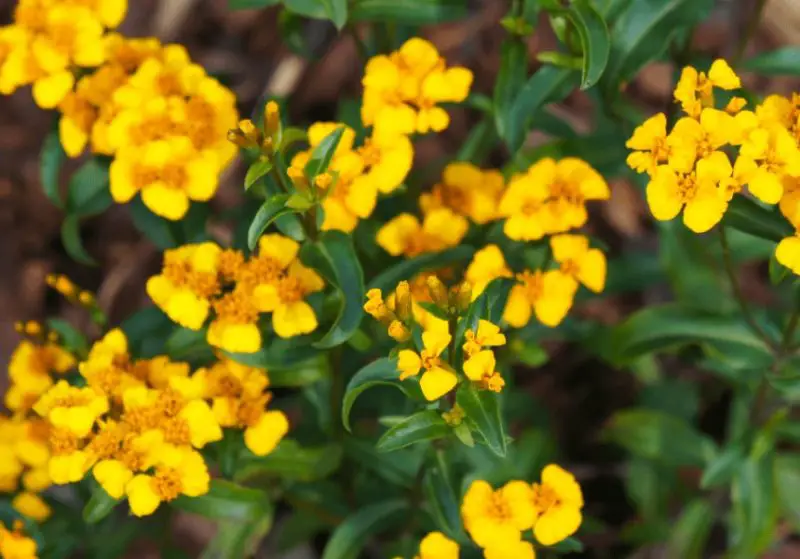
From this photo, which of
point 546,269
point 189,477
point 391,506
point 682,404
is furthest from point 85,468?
A: point 682,404

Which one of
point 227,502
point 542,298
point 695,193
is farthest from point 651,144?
point 227,502

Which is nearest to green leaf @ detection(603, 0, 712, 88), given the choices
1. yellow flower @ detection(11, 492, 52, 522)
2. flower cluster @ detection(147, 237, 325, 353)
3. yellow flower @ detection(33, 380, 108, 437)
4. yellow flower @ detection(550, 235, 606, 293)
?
yellow flower @ detection(550, 235, 606, 293)

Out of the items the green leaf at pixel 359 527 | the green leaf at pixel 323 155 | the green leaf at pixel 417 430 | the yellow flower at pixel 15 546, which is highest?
the green leaf at pixel 323 155

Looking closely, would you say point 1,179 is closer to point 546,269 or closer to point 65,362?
point 65,362

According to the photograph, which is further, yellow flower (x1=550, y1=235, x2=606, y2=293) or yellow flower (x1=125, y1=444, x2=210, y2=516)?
yellow flower (x1=550, y1=235, x2=606, y2=293)

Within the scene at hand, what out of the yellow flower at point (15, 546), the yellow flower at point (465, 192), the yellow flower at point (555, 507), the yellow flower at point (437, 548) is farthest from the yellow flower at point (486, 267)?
A: the yellow flower at point (15, 546)

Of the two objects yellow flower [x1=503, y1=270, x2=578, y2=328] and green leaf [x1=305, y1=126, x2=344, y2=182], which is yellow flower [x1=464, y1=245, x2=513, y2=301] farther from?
green leaf [x1=305, y1=126, x2=344, y2=182]

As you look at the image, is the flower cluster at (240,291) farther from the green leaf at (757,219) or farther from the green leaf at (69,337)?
the green leaf at (757,219)
